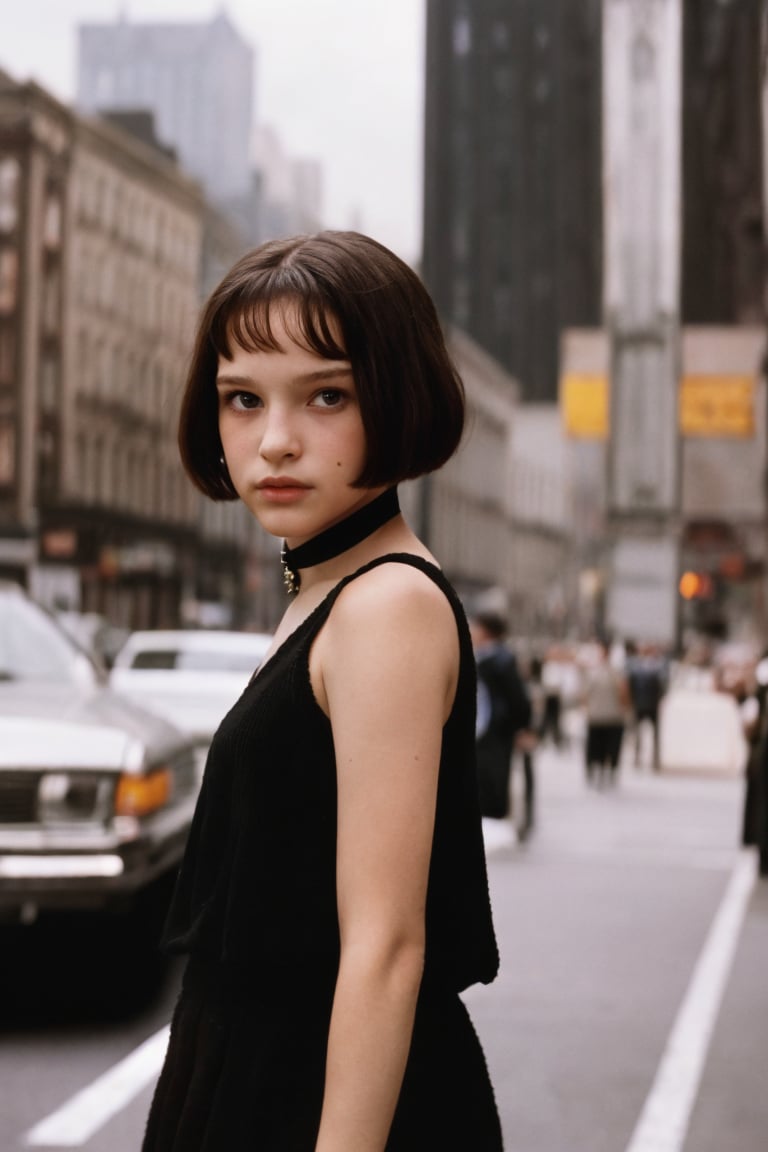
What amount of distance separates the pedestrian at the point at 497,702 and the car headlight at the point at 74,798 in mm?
6346

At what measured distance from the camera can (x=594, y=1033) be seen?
812 cm

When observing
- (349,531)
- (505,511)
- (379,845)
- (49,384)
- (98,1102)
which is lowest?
(505,511)

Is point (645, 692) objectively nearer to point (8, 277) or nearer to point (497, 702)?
point (497, 702)

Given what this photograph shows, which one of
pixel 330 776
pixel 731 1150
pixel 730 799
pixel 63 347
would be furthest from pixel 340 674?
pixel 63 347

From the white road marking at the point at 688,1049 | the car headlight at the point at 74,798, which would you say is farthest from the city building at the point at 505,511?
the car headlight at the point at 74,798

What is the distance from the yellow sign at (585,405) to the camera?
37.0 metres

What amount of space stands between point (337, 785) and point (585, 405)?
35320 millimetres

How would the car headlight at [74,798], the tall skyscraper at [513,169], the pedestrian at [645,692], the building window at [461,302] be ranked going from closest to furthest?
the car headlight at [74,798]
the pedestrian at [645,692]
the tall skyscraper at [513,169]
the building window at [461,302]

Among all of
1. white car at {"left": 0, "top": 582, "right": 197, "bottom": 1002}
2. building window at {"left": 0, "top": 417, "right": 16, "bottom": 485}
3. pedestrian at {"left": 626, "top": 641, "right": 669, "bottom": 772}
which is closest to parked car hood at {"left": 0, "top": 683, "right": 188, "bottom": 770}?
white car at {"left": 0, "top": 582, "right": 197, "bottom": 1002}

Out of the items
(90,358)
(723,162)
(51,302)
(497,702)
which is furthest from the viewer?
(723,162)

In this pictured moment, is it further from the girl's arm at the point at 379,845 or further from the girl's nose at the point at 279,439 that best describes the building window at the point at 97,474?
the girl's arm at the point at 379,845

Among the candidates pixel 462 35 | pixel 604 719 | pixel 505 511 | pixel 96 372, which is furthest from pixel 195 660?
pixel 462 35

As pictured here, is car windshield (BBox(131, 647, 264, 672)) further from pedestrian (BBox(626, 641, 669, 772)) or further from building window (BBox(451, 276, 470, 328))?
building window (BBox(451, 276, 470, 328))

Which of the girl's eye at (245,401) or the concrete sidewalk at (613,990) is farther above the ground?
the girl's eye at (245,401)
